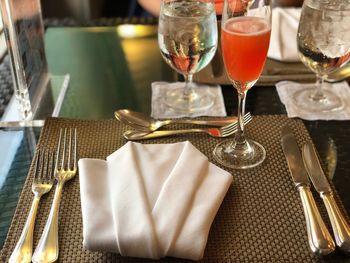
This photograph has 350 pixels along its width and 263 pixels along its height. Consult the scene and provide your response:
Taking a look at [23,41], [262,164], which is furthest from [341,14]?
[23,41]

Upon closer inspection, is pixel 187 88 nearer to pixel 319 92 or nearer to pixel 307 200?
pixel 319 92

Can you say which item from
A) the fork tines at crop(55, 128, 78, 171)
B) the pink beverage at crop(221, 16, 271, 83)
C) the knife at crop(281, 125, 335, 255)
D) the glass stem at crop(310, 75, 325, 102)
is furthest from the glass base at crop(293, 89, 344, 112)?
the fork tines at crop(55, 128, 78, 171)

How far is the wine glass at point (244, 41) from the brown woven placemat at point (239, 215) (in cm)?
4

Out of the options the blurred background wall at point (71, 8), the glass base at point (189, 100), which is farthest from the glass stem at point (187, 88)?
the blurred background wall at point (71, 8)

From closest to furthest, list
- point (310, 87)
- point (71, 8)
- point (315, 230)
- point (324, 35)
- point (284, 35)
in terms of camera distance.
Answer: point (315, 230)
point (324, 35)
point (310, 87)
point (284, 35)
point (71, 8)

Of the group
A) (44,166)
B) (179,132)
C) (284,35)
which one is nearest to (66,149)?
(44,166)

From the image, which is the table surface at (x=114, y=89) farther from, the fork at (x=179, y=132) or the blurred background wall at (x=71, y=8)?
the blurred background wall at (x=71, y=8)

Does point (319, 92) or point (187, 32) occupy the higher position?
point (187, 32)

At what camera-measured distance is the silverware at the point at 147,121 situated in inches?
31.5

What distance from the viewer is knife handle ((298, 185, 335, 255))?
57 centimetres

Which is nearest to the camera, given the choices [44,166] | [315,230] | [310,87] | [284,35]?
[315,230]

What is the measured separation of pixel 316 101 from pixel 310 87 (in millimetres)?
56

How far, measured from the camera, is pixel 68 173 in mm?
694

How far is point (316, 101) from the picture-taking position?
905 millimetres
